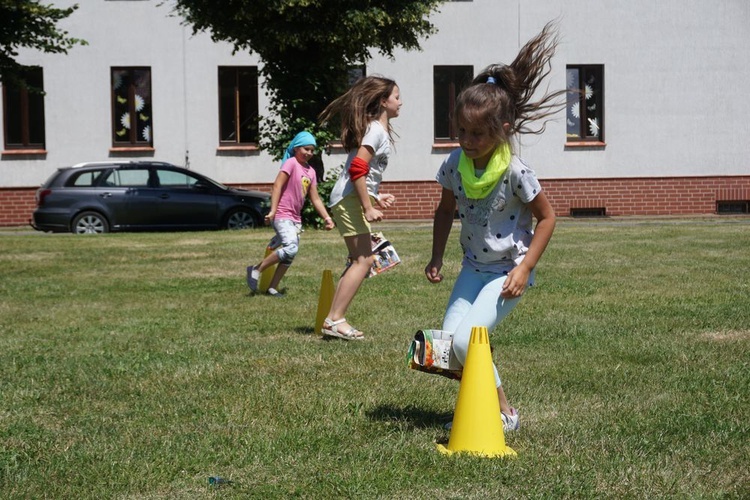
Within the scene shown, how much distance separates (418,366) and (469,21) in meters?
24.4

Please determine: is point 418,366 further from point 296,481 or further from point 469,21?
point 469,21

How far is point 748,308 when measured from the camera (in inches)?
362

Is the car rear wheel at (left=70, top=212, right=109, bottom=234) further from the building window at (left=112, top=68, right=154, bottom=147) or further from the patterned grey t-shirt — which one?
the patterned grey t-shirt

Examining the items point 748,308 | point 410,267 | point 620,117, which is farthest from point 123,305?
point 620,117

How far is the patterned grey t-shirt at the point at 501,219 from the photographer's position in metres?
5.02

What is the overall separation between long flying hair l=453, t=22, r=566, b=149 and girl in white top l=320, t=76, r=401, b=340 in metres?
2.21

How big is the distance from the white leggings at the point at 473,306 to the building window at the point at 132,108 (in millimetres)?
23912

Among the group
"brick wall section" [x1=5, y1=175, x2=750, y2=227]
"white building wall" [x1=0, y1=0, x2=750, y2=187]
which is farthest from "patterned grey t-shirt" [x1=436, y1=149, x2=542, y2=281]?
"brick wall section" [x1=5, y1=175, x2=750, y2=227]

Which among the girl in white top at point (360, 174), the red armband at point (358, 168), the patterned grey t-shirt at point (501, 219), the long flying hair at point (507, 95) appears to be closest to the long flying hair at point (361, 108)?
the girl in white top at point (360, 174)

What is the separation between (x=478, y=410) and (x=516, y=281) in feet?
2.00

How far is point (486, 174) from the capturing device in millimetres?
5004

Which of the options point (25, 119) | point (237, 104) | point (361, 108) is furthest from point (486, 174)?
point (25, 119)

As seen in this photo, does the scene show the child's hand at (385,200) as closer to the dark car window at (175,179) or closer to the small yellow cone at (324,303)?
the small yellow cone at (324,303)

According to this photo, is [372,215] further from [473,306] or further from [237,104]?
[237,104]
